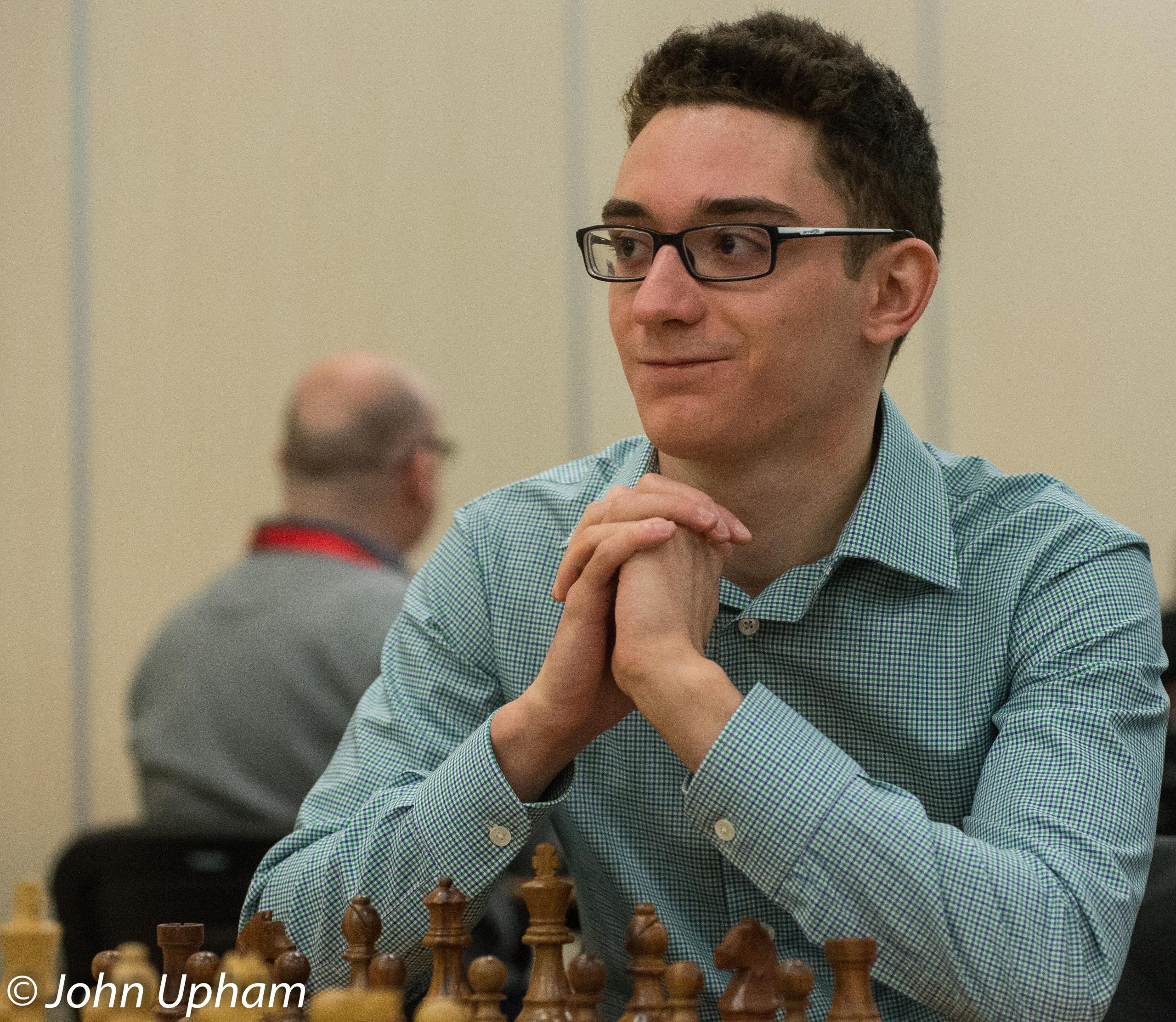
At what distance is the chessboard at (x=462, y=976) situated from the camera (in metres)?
0.87

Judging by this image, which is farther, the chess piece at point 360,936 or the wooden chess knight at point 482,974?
the chess piece at point 360,936

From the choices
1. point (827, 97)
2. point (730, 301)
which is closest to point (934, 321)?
point (827, 97)

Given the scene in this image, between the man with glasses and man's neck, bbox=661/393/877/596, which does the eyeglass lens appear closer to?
the man with glasses

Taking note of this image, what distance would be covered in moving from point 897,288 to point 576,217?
2.77 metres

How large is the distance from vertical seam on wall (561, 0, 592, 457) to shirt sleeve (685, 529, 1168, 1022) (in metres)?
2.92

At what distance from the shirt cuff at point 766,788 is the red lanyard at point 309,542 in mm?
1918

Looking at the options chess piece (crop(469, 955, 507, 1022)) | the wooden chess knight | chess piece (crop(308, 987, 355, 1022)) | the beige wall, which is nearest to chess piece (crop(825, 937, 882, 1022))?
the wooden chess knight

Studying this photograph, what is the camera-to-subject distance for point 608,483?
5.02 feet

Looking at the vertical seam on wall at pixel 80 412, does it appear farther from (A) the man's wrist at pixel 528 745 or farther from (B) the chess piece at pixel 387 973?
(B) the chess piece at pixel 387 973

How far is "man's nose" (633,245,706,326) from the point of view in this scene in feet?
4.17

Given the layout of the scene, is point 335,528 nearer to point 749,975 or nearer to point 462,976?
point 462,976

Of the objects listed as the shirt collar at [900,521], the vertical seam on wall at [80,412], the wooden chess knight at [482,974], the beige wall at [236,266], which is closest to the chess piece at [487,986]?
the wooden chess knight at [482,974]

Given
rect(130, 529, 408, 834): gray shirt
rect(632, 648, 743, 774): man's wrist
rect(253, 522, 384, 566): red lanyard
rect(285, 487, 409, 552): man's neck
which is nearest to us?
rect(632, 648, 743, 774): man's wrist

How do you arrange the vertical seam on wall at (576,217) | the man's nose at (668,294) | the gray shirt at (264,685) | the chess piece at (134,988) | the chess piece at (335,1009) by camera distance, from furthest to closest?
the vertical seam on wall at (576,217), the gray shirt at (264,685), the man's nose at (668,294), the chess piece at (134,988), the chess piece at (335,1009)
